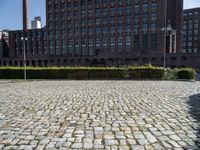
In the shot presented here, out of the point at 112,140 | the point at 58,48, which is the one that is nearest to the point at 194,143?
the point at 112,140

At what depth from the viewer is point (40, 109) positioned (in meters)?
7.49

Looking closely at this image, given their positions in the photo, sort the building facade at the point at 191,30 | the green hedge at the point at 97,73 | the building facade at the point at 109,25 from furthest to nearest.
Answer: the building facade at the point at 191,30
the building facade at the point at 109,25
the green hedge at the point at 97,73

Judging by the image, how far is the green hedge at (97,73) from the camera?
82.1 feet

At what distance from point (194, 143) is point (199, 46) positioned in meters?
108

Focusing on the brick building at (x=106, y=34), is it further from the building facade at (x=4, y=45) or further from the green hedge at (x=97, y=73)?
the green hedge at (x=97, y=73)

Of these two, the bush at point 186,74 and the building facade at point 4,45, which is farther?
the building facade at point 4,45

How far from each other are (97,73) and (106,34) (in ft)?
172

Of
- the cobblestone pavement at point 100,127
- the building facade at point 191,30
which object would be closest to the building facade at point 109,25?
the building facade at point 191,30

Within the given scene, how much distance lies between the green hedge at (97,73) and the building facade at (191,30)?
290 feet

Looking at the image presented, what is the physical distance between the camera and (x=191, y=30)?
10381cm

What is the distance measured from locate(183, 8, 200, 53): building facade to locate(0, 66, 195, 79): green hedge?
290 ft

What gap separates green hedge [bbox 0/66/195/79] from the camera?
25031 mm

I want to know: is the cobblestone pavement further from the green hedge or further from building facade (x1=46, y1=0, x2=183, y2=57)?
building facade (x1=46, y1=0, x2=183, y2=57)

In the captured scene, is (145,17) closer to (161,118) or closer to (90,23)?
(90,23)
